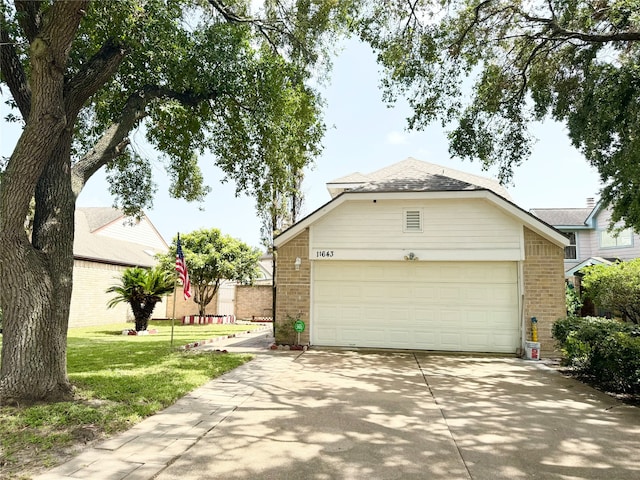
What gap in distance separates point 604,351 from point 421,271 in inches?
192

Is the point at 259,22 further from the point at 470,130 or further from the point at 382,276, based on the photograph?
the point at 382,276

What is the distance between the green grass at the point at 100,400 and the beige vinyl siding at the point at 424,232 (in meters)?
4.14

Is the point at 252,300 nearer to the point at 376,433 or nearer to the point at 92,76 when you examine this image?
the point at 92,76

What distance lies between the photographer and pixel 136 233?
26.2m

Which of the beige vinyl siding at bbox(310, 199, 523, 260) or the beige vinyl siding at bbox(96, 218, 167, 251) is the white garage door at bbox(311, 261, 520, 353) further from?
the beige vinyl siding at bbox(96, 218, 167, 251)

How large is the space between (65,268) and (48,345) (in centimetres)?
104

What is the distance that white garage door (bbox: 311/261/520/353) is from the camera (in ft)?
35.5

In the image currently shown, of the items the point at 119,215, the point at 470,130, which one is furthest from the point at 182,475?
the point at 119,215

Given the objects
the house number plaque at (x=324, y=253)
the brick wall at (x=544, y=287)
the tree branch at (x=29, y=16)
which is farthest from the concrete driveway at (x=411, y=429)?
the tree branch at (x=29, y=16)

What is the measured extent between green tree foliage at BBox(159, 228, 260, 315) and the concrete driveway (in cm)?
1222

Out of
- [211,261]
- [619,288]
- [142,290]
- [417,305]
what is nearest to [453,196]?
[417,305]

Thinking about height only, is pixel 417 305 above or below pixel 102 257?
below

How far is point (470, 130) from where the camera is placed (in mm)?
10953

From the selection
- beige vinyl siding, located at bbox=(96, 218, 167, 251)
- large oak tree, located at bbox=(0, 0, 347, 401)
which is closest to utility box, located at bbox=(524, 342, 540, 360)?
large oak tree, located at bbox=(0, 0, 347, 401)
